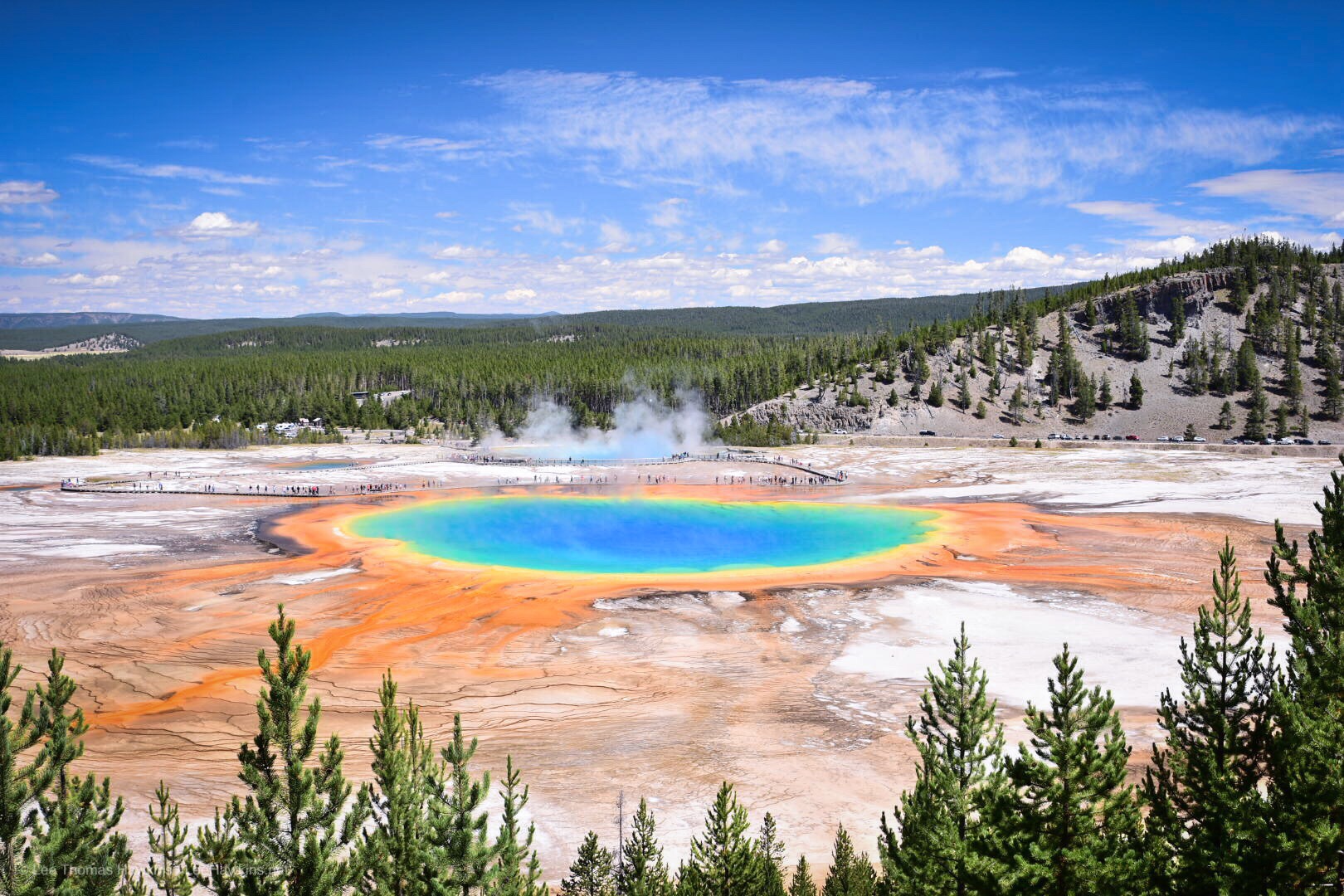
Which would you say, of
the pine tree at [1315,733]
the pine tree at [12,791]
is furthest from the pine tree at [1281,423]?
the pine tree at [12,791]

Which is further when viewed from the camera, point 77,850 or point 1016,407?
point 1016,407

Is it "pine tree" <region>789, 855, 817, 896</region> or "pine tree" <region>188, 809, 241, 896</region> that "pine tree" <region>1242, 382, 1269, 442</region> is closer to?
"pine tree" <region>789, 855, 817, 896</region>

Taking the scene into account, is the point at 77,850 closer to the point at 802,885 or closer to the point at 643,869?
the point at 643,869

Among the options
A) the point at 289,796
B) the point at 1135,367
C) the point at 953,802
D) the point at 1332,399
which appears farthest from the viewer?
the point at 1135,367

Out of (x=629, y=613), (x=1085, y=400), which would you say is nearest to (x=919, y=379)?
(x=1085, y=400)

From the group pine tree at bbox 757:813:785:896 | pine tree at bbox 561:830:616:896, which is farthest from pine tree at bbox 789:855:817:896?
pine tree at bbox 561:830:616:896

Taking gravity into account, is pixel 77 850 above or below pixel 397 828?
below

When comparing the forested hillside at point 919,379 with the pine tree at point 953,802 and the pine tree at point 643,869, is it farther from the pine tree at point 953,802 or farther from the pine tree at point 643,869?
the pine tree at point 953,802

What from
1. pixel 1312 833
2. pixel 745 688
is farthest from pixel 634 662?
pixel 1312 833
